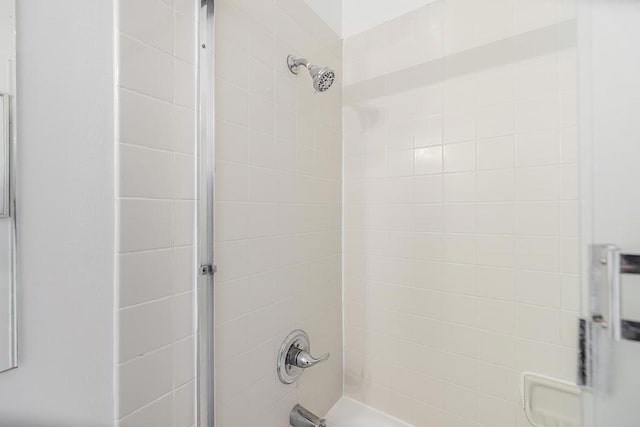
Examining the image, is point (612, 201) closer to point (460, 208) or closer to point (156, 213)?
point (460, 208)

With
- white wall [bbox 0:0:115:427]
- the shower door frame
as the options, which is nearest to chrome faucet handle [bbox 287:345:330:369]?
the shower door frame

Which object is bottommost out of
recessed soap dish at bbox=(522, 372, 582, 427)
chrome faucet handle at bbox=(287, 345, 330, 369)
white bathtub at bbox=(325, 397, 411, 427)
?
white bathtub at bbox=(325, 397, 411, 427)

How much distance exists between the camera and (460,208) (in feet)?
3.57

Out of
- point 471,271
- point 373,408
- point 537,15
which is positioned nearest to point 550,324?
point 471,271

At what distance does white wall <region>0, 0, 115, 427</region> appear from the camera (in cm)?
46

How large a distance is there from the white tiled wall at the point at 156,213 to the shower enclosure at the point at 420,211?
0.14ft

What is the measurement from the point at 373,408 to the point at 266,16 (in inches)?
64.7

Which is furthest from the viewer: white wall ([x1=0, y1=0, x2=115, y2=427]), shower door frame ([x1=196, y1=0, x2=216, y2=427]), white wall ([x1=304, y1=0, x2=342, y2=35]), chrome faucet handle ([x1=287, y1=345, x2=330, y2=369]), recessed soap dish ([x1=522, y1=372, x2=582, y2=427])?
white wall ([x1=304, y1=0, x2=342, y2=35])

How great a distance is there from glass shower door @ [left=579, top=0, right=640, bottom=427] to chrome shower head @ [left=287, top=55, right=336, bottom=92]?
26.0 inches

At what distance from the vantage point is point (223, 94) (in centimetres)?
79

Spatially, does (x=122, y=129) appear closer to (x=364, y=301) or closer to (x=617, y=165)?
(x=617, y=165)

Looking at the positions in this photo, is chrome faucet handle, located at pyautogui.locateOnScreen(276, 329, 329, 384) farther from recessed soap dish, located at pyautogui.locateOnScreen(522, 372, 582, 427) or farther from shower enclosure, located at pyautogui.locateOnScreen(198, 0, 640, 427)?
recessed soap dish, located at pyautogui.locateOnScreen(522, 372, 582, 427)

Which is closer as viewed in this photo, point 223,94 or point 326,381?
point 223,94

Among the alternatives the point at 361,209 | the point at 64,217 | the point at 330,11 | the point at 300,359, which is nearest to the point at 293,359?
the point at 300,359
